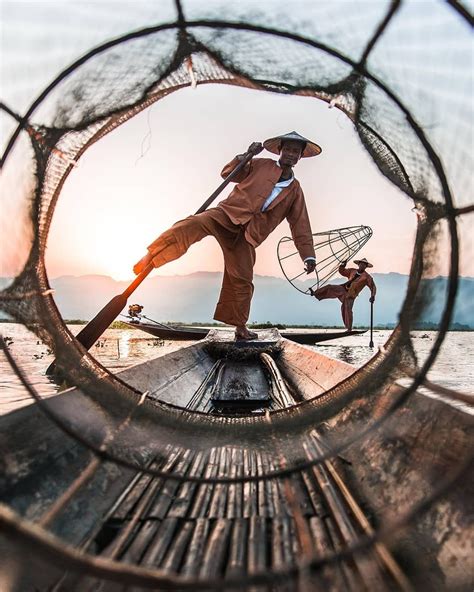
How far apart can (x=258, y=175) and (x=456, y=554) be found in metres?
3.05

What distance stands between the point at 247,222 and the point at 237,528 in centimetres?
272

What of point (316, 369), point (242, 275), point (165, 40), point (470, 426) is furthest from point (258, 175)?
point (470, 426)

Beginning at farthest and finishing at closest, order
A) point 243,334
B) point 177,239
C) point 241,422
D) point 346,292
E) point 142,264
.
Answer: point 243,334 < point 346,292 < point 177,239 < point 142,264 < point 241,422

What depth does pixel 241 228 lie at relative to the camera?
3.79 m

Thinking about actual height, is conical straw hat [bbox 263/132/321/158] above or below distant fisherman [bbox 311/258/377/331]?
above

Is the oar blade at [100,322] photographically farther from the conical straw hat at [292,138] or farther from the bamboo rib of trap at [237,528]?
the conical straw hat at [292,138]

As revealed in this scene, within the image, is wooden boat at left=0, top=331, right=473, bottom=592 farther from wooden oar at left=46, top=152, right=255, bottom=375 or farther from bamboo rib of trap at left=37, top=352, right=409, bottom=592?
wooden oar at left=46, top=152, right=255, bottom=375

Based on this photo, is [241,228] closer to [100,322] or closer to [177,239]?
[177,239]

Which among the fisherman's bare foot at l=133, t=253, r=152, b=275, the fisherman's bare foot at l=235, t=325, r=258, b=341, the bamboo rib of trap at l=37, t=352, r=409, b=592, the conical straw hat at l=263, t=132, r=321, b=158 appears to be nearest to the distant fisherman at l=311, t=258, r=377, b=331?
the fisherman's bare foot at l=235, t=325, r=258, b=341

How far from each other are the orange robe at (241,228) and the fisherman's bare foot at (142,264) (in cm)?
5

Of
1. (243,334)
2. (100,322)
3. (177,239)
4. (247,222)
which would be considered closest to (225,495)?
(100,322)

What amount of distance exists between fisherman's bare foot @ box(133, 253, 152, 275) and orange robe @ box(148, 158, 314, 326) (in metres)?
0.05

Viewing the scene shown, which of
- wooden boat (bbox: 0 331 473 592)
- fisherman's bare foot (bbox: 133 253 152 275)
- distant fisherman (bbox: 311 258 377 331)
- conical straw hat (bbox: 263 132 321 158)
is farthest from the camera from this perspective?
distant fisherman (bbox: 311 258 377 331)

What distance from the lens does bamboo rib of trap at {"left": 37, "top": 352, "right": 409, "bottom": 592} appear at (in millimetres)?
1089
